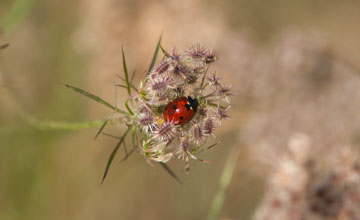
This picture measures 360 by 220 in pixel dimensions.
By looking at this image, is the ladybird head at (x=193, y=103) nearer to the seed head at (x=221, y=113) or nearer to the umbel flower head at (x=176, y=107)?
the umbel flower head at (x=176, y=107)

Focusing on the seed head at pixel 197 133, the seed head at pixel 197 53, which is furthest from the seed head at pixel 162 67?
the seed head at pixel 197 133

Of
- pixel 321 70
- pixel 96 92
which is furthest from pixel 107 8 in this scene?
pixel 321 70

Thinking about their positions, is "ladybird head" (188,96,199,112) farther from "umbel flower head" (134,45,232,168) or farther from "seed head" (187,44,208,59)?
"seed head" (187,44,208,59)

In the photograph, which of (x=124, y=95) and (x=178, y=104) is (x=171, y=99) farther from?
(x=124, y=95)

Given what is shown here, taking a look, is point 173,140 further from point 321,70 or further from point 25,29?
point 25,29

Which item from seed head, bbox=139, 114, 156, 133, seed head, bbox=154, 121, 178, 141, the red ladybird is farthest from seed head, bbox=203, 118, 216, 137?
seed head, bbox=139, 114, 156, 133

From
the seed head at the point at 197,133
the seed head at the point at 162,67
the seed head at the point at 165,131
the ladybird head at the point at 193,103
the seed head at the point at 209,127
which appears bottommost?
the seed head at the point at 165,131
